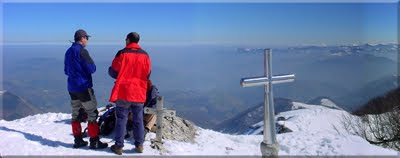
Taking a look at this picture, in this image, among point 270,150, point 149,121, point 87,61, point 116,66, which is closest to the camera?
point 270,150

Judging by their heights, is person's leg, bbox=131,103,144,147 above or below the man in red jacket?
below

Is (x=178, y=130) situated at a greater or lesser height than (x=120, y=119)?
lesser

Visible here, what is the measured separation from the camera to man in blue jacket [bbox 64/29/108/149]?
8.09 m

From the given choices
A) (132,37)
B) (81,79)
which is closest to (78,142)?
(81,79)

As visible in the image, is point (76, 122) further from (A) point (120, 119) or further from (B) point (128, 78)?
(B) point (128, 78)

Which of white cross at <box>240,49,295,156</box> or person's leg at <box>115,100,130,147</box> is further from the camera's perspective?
person's leg at <box>115,100,130,147</box>

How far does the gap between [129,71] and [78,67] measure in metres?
1.04

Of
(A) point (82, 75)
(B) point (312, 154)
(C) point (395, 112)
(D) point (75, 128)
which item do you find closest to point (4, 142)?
(D) point (75, 128)

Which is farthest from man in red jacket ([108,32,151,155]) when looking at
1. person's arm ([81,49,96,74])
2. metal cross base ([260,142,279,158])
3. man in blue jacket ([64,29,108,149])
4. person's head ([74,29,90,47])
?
metal cross base ([260,142,279,158])

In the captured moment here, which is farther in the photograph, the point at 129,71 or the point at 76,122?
the point at 76,122

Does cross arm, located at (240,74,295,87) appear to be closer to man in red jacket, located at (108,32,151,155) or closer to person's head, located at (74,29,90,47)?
man in red jacket, located at (108,32,151,155)

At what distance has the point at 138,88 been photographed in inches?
320

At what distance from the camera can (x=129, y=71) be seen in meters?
7.98

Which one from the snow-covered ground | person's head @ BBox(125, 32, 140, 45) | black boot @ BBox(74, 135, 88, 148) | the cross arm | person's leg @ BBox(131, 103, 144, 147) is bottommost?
the snow-covered ground
